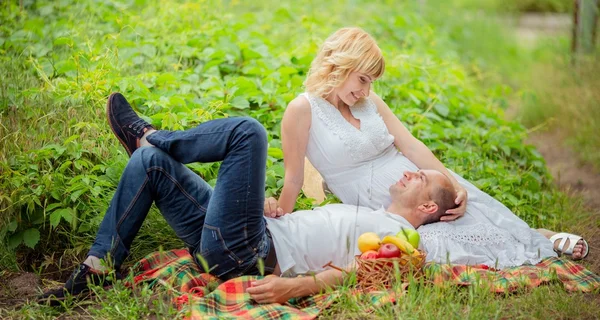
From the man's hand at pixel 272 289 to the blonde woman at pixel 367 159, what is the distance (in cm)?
44

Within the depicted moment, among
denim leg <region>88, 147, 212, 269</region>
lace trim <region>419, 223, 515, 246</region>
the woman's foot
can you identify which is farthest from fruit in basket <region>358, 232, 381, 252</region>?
the woman's foot

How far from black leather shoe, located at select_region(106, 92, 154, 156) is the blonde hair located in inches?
Answer: 37.0

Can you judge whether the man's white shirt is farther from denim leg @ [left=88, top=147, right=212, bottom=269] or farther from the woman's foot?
the woman's foot

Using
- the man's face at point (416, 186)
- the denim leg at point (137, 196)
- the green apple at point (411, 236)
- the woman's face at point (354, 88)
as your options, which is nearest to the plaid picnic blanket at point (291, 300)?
the green apple at point (411, 236)

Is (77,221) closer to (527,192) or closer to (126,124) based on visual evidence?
(126,124)

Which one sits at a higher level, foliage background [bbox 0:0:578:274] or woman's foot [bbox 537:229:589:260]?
foliage background [bbox 0:0:578:274]

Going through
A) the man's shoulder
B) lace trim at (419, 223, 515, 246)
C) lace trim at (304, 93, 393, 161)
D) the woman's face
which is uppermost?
the woman's face

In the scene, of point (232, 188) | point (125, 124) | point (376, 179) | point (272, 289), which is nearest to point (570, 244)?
point (376, 179)

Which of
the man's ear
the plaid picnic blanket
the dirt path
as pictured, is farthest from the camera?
the dirt path

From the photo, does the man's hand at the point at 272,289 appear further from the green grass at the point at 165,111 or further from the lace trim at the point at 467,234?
the lace trim at the point at 467,234

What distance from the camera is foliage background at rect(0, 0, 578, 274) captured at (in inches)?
141

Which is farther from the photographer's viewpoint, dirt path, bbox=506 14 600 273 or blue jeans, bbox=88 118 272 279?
dirt path, bbox=506 14 600 273

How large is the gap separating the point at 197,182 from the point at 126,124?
0.46 m

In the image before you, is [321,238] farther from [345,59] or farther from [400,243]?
[345,59]
